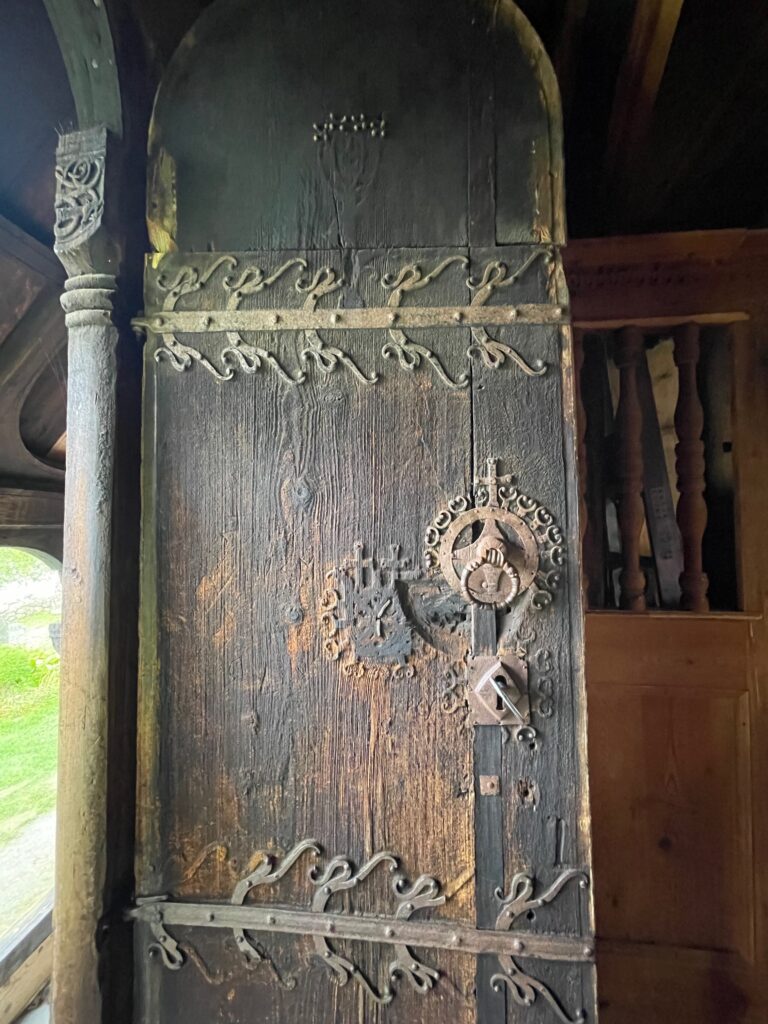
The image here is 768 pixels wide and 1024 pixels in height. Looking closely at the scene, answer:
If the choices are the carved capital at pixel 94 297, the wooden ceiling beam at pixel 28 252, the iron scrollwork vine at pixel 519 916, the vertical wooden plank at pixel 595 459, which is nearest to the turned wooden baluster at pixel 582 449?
the vertical wooden plank at pixel 595 459

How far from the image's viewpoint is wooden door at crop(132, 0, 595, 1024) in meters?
0.89

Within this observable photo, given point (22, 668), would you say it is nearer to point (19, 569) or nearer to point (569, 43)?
point (19, 569)

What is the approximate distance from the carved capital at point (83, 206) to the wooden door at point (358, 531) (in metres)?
0.08

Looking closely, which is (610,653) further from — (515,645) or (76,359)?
(76,359)

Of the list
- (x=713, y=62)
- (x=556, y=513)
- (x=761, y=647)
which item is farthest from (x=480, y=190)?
(x=761, y=647)

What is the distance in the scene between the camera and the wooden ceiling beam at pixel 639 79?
3.50 feet

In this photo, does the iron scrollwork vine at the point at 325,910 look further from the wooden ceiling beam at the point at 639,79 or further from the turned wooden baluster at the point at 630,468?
the wooden ceiling beam at the point at 639,79

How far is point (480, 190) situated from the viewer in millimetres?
927

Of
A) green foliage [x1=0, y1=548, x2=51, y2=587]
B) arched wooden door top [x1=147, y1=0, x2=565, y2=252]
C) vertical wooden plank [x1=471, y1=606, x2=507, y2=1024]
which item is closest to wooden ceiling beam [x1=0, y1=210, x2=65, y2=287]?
arched wooden door top [x1=147, y1=0, x2=565, y2=252]

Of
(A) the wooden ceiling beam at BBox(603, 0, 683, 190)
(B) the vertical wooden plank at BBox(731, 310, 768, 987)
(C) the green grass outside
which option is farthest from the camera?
(C) the green grass outside

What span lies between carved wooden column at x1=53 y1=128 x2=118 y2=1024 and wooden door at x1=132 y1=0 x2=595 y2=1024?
67 millimetres

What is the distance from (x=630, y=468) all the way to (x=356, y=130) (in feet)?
3.14

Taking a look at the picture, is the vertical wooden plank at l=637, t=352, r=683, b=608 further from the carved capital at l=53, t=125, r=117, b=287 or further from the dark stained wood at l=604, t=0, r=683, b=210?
the carved capital at l=53, t=125, r=117, b=287

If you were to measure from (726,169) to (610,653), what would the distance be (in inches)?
49.3
